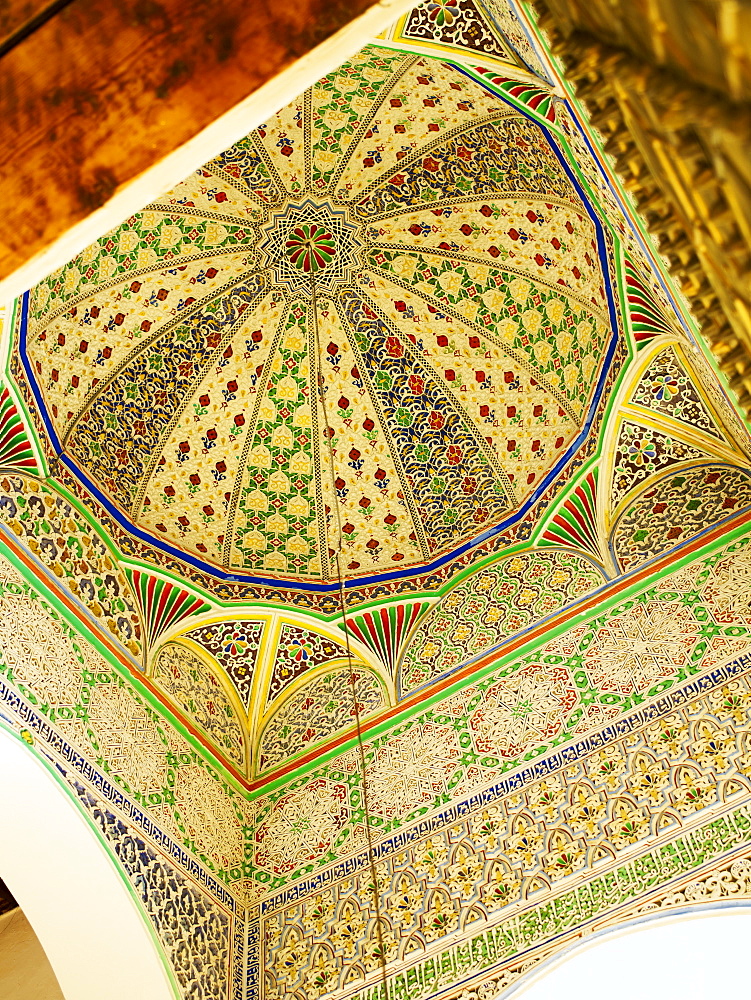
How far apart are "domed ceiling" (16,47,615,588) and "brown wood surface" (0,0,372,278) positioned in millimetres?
3751

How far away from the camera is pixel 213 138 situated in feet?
3.92

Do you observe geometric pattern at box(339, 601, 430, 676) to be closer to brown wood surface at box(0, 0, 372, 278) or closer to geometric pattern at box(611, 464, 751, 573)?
geometric pattern at box(611, 464, 751, 573)

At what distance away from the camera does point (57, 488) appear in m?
4.53

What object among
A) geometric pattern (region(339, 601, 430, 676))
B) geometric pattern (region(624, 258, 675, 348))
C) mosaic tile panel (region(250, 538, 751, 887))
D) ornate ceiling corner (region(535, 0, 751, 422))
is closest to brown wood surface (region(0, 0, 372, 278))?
A: ornate ceiling corner (region(535, 0, 751, 422))

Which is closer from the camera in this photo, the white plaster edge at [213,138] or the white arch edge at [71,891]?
the white plaster edge at [213,138]

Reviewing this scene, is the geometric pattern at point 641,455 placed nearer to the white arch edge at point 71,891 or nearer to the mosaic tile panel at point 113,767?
the mosaic tile panel at point 113,767

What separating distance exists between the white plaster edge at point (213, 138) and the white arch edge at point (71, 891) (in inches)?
106

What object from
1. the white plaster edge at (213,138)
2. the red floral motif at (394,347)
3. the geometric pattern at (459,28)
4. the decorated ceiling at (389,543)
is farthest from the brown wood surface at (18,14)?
the red floral motif at (394,347)

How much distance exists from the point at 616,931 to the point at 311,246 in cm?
389

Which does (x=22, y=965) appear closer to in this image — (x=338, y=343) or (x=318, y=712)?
(x=318, y=712)

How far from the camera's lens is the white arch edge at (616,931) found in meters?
3.07

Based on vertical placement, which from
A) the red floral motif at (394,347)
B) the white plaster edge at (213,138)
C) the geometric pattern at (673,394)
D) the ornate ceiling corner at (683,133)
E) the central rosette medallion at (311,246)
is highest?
the central rosette medallion at (311,246)

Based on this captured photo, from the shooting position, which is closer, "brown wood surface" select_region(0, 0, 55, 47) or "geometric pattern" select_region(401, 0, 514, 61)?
"brown wood surface" select_region(0, 0, 55, 47)

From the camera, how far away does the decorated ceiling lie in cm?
362
